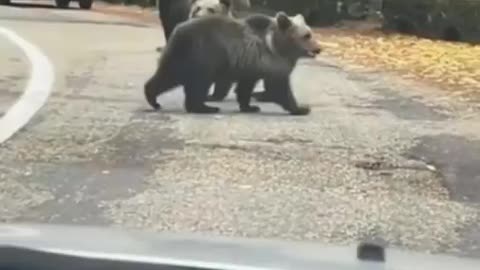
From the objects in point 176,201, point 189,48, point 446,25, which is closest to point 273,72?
point 189,48

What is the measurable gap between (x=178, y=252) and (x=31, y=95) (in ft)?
43.0

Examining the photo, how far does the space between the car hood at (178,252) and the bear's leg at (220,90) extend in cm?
1161

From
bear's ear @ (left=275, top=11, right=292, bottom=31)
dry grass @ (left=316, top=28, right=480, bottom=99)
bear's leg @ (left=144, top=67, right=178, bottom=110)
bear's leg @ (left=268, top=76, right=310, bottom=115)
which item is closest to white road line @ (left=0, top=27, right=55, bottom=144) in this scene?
bear's leg @ (left=144, top=67, right=178, bottom=110)

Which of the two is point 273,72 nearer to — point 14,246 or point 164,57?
point 164,57

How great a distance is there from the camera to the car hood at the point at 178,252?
8.53ft

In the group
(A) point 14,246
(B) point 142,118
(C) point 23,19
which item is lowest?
(C) point 23,19

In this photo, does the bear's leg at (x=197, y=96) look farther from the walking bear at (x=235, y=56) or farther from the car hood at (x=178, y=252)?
the car hood at (x=178, y=252)

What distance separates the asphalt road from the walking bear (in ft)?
0.86

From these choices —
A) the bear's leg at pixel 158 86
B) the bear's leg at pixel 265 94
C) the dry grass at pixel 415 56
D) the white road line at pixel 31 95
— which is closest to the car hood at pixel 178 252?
the white road line at pixel 31 95

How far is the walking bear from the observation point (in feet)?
45.9

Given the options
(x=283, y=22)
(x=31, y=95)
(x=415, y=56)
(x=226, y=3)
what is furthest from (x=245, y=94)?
(x=415, y=56)

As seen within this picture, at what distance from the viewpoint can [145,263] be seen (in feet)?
8.45

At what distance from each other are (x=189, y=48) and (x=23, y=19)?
17.1 meters

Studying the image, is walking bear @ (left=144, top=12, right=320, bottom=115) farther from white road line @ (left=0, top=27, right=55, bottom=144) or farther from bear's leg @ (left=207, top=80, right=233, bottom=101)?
white road line @ (left=0, top=27, right=55, bottom=144)
